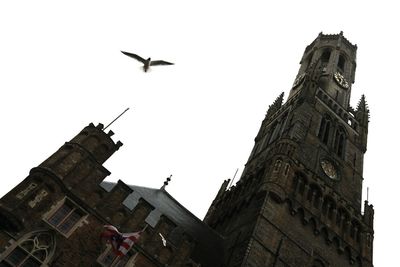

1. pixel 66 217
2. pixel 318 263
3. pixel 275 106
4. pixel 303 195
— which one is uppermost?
pixel 275 106

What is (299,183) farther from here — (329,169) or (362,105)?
(362,105)

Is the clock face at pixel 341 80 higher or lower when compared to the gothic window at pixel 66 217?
higher

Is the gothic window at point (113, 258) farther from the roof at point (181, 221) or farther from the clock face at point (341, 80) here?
the clock face at point (341, 80)

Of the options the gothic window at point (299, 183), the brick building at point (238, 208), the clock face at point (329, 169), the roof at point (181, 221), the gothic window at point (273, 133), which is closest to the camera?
the brick building at point (238, 208)

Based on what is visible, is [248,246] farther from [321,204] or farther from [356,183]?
[356,183]

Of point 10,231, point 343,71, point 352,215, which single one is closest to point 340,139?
point 352,215

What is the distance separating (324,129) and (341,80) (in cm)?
1279

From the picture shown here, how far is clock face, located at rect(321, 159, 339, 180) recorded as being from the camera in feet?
104

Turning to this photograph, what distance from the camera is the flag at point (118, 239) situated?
17.2 metres

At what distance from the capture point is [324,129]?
36.6 m

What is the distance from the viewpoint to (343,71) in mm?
49906

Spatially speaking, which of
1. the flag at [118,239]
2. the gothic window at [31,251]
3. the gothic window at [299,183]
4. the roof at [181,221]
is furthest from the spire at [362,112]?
the gothic window at [31,251]

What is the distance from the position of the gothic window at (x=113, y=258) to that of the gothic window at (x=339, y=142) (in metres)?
22.6

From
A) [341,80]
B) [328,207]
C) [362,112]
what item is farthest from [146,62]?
[341,80]
